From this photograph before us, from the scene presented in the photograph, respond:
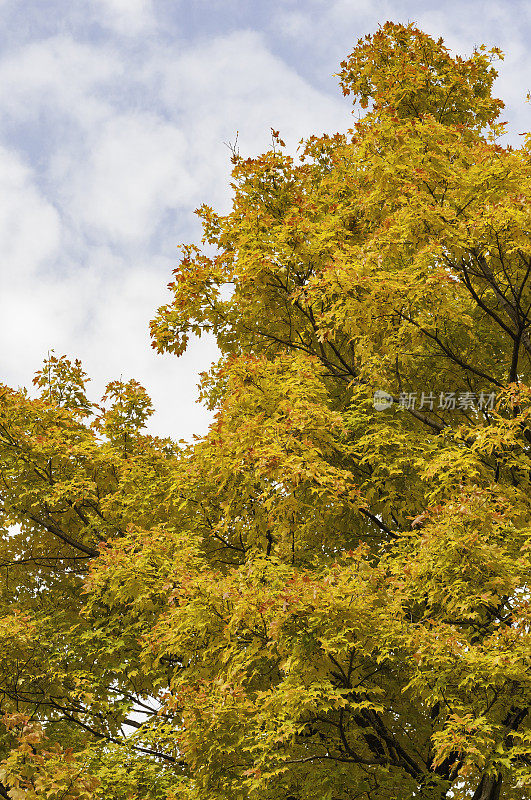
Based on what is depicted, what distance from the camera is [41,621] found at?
9.63 metres

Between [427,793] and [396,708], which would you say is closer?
[427,793]

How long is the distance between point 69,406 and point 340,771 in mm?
7753

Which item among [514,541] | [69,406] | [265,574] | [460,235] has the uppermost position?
[460,235]

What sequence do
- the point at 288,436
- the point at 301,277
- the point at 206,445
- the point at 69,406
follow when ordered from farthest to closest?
the point at 69,406 < the point at 301,277 < the point at 206,445 < the point at 288,436

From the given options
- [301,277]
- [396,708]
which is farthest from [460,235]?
[396,708]

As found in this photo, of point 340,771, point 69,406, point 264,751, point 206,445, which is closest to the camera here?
point 264,751

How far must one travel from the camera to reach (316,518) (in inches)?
340

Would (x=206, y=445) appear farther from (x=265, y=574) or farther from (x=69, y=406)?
(x=69, y=406)

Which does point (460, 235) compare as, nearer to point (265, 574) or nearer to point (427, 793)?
point (265, 574)

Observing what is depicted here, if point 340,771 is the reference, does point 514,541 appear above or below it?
above

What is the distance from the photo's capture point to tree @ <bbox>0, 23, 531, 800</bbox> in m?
6.69

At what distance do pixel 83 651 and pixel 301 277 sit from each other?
18.0 ft

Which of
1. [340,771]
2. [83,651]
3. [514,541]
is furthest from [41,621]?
[514,541]

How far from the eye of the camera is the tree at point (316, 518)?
6688mm
